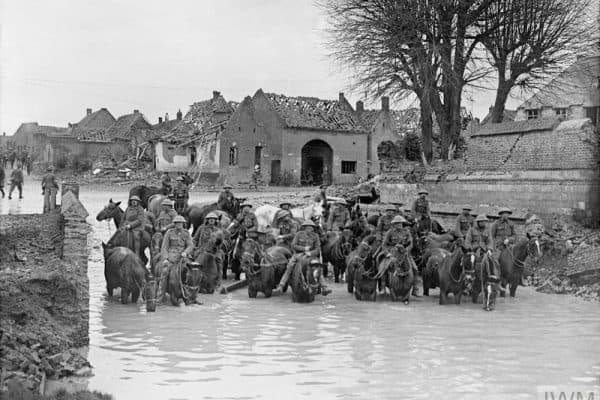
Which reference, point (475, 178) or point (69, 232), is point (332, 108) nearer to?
point (475, 178)

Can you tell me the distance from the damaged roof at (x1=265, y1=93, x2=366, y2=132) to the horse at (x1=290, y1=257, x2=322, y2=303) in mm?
32455

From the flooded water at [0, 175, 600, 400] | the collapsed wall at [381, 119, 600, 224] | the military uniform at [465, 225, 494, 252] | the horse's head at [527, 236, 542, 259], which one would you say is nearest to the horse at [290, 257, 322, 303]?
the flooded water at [0, 175, 600, 400]

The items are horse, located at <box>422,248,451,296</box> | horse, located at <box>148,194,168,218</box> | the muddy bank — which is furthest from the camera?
horse, located at <box>148,194,168,218</box>

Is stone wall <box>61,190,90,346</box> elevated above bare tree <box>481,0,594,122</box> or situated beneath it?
situated beneath

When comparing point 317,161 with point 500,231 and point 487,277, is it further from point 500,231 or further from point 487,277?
point 487,277

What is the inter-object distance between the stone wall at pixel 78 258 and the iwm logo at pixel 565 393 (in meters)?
5.78

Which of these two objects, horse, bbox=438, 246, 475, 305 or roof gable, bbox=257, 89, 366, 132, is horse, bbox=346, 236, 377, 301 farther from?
roof gable, bbox=257, 89, 366, 132

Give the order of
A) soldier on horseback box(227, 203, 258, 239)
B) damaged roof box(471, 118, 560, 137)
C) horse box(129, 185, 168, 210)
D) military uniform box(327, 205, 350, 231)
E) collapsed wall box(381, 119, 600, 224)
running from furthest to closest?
horse box(129, 185, 168, 210) → damaged roof box(471, 118, 560, 137) → collapsed wall box(381, 119, 600, 224) → military uniform box(327, 205, 350, 231) → soldier on horseback box(227, 203, 258, 239)

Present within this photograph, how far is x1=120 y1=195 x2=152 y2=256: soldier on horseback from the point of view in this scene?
593 inches

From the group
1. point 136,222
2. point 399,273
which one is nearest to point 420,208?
point 399,273

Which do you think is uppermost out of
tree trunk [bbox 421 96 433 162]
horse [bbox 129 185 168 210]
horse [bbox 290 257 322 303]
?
tree trunk [bbox 421 96 433 162]

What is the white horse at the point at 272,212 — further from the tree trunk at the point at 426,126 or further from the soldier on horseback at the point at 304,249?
the tree trunk at the point at 426,126

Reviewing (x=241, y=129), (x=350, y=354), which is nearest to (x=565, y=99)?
(x=241, y=129)

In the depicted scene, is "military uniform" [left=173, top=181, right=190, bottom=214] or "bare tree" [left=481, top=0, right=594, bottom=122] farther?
"bare tree" [left=481, top=0, right=594, bottom=122]
